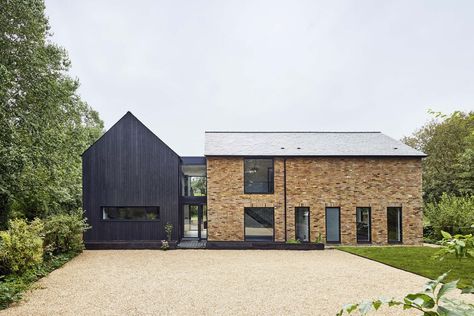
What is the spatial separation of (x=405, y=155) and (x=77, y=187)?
20.0 meters

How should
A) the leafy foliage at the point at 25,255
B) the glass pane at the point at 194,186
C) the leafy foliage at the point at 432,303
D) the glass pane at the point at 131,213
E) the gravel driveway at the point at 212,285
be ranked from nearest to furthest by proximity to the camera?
the leafy foliage at the point at 432,303 → the gravel driveway at the point at 212,285 → the leafy foliage at the point at 25,255 → the glass pane at the point at 131,213 → the glass pane at the point at 194,186

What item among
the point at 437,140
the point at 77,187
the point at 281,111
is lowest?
the point at 77,187

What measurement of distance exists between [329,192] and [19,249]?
518 inches

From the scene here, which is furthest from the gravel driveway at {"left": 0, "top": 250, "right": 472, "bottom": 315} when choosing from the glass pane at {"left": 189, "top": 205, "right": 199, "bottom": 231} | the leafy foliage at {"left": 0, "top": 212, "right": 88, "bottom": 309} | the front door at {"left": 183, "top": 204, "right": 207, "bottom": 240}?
the glass pane at {"left": 189, "top": 205, "right": 199, "bottom": 231}

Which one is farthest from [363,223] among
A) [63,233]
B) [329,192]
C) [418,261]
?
[63,233]

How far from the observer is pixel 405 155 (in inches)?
621

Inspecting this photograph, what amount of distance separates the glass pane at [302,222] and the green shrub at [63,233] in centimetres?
1033

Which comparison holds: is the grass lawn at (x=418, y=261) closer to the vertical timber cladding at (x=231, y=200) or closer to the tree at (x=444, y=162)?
the vertical timber cladding at (x=231, y=200)

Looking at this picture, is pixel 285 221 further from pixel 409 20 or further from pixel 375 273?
pixel 409 20

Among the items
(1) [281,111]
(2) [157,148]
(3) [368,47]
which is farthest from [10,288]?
(1) [281,111]

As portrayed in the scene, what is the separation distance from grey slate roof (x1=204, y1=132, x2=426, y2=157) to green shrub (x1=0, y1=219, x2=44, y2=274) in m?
8.15

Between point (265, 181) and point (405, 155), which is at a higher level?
point (405, 155)

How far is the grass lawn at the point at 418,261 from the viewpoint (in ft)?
31.2

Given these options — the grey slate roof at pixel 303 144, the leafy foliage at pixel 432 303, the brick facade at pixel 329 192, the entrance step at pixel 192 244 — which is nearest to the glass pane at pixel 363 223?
the brick facade at pixel 329 192
